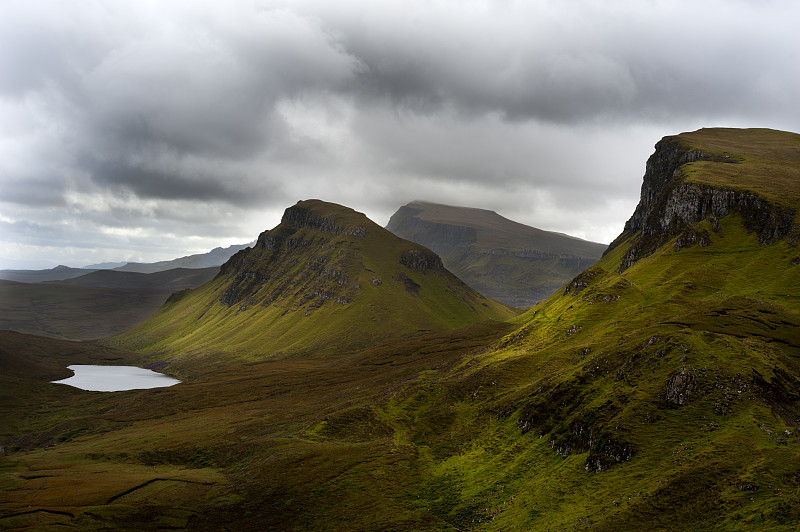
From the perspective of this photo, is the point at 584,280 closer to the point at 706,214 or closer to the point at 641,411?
the point at 706,214

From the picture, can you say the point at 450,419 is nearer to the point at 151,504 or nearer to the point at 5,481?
the point at 151,504

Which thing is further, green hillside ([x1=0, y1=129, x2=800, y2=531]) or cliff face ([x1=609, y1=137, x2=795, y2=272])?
cliff face ([x1=609, y1=137, x2=795, y2=272])

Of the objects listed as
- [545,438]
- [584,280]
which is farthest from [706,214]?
[545,438]

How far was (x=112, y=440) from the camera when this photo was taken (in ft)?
461

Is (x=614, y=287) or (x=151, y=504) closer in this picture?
(x=151, y=504)

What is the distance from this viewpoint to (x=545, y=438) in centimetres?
7800

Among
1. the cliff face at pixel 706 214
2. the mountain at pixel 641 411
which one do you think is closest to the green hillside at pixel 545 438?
the mountain at pixel 641 411

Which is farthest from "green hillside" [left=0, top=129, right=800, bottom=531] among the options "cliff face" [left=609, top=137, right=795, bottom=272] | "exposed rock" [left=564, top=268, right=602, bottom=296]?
"exposed rock" [left=564, top=268, right=602, bottom=296]

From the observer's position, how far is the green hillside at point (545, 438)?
54.0 m

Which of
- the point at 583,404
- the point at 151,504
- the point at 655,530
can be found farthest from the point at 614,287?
the point at 151,504

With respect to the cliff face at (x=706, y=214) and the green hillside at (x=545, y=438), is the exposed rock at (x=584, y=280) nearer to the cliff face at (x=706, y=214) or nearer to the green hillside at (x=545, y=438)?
the green hillside at (x=545, y=438)

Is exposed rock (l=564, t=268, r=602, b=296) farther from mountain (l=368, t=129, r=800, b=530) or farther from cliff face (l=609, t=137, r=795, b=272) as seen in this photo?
cliff face (l=609, t=137, r=795, b=272)

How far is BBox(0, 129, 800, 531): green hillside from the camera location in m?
54.0

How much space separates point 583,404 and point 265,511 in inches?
2249
